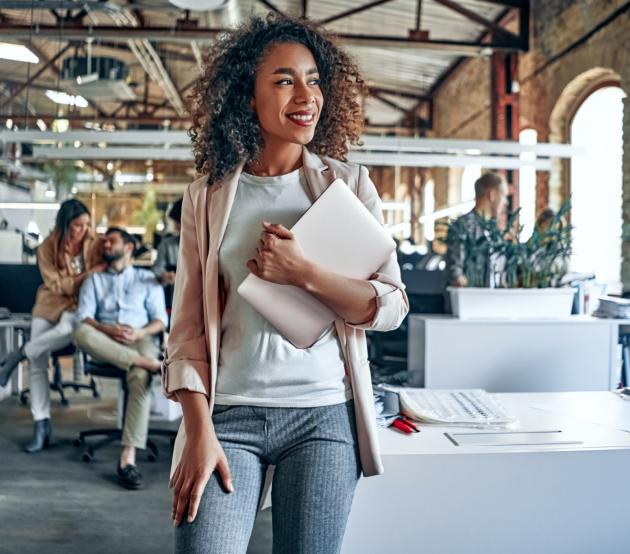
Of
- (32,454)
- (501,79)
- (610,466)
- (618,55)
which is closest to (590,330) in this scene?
(610,466)

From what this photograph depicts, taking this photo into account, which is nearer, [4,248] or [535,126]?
[4,248]

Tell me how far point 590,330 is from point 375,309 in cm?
269

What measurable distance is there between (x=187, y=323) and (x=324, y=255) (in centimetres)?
26

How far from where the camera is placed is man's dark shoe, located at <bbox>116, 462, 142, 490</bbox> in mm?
3561

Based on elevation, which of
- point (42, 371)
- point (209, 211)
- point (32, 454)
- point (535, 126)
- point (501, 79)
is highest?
point (501, 79)

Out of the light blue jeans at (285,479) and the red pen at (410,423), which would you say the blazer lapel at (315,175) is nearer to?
the light blue jeans at (285,479)

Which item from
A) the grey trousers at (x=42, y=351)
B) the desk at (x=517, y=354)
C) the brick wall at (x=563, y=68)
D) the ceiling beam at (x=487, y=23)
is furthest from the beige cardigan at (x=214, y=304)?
the ceiling beam at (x=487, y=23)

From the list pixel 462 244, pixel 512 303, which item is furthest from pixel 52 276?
pixel 512 303

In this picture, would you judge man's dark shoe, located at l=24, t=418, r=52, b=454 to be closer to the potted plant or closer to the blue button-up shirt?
the blue button-up shirt

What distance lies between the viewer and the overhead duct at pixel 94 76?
8.56 metres

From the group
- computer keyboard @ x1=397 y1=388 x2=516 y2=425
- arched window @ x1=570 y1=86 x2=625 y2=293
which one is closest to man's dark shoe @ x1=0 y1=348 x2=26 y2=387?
computer keyboard @ x1=397 y1=388 x2=516 y2=425

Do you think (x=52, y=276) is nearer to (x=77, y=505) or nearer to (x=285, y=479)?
(x=77, y=505)

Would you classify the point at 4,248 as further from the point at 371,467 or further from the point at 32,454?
the point at 371,467

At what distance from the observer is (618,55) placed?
682 cm
